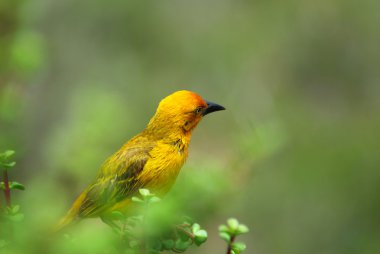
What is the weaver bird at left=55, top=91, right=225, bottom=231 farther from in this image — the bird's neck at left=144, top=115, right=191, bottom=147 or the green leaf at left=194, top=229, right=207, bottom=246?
the green leaf at left=194, top=229, right=207, bottom=246

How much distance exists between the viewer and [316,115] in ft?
28.0

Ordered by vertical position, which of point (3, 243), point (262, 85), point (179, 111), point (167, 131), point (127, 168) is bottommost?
point (262, 85)

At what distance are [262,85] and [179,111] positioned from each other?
5572 millimetres

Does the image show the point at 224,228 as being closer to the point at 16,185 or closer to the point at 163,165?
A: the point at 16,185

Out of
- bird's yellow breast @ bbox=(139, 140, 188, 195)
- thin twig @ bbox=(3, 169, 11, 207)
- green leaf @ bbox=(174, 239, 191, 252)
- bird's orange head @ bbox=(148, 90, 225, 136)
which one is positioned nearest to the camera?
thin twig @ bbox=(3, 169, 11, 207)

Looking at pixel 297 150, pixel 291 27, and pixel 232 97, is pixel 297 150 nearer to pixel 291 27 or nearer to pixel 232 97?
pixel 232 97

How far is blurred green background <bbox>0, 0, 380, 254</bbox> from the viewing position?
6914mm

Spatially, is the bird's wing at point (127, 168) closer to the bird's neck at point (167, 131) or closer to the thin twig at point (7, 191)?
the bird's neck at point (167, 131)

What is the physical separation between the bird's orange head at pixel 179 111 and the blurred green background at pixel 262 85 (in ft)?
9.11

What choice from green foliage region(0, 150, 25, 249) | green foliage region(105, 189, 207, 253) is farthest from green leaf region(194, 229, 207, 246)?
green foliage region(0, 150, 25, 249)

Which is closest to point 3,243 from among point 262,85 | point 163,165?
point 163,165

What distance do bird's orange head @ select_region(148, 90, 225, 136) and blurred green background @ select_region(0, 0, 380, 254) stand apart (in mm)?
2776

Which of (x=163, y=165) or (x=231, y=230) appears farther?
(x=163, y=165)

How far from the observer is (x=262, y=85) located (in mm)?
8617
